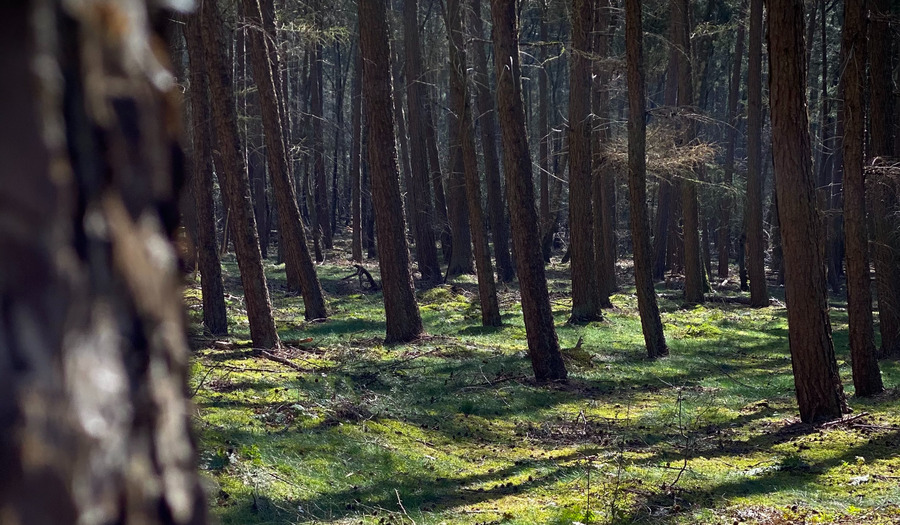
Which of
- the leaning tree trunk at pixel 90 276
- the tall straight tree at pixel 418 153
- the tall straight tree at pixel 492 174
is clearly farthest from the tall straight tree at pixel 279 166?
the leaning tree trunk at pixel 90 276

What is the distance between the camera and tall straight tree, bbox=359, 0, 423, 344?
1451 cm

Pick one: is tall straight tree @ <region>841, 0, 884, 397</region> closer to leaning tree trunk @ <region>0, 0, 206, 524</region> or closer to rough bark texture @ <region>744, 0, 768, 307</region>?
leaning tree trunk @ <region>0, 0, 206, 524</region>

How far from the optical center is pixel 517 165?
12617 millimetres

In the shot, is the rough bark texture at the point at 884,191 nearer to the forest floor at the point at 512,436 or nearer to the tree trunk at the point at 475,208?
the forest floor at the point at 512,436

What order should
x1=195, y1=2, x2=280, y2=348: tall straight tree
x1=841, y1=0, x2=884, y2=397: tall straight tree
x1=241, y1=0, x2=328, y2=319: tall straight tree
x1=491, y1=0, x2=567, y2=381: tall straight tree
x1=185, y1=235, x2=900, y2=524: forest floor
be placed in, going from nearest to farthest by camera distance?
x1=185, y1=235, x2=900, y2=524: forest floor < x1=841, y1=0, x2=884, y2=397: tall straight tree < x1=195, y1=2, x2=280, y2=348: tall straight tree < x1=491, y1=0, x2=567, y2=381: tall straight tree < x1=241, y1=0, x2=328, y2=319: tall straight tree

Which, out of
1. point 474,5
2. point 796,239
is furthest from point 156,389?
point 474,5

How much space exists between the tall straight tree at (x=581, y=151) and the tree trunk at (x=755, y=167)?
8803mm

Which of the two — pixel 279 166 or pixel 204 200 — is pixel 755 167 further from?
pixel 204 200

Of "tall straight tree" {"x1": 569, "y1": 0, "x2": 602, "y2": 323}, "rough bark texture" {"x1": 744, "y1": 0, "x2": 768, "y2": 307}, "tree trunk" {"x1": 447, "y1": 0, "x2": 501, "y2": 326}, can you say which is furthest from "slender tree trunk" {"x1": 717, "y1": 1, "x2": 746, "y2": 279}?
"tree trunk" {"x1": 447, "y1": 0, "x2": 501, "y2": 326}

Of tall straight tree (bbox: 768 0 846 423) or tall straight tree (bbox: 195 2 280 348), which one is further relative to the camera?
tall straight tree (bbox: 195 2 280 348)

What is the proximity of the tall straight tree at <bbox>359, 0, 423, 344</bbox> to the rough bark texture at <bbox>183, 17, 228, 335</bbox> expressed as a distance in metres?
3.07

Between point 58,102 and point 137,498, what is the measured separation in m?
0.41

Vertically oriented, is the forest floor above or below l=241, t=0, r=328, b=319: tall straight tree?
below

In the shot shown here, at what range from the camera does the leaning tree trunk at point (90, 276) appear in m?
0.69
